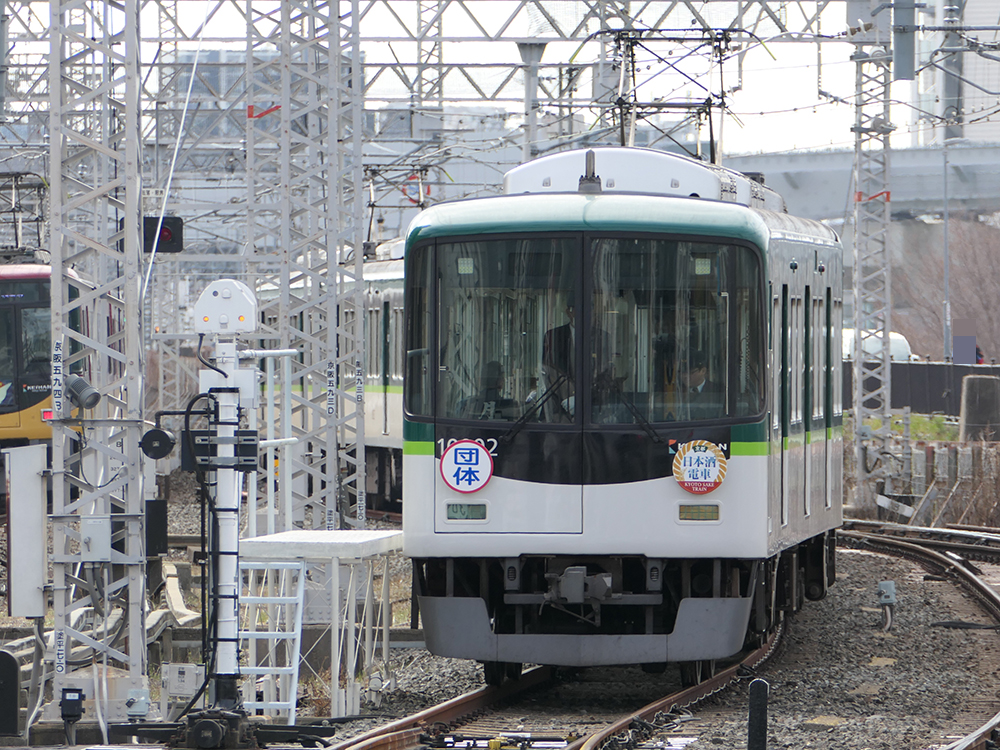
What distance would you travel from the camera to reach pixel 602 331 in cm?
922

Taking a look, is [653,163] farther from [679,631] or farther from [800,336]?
[679,631]

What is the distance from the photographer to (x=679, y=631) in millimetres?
9281

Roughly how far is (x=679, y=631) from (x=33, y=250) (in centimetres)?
1751

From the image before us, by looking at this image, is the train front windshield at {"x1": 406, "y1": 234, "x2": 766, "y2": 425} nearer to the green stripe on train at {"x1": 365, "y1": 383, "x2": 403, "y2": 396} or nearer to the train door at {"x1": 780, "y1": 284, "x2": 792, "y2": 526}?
the train door at {"x1": 780, "y1": 284, "x2": 792, "y2": 526}

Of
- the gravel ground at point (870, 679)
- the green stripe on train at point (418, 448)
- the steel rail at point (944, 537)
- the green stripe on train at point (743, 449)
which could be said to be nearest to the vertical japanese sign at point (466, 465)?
the green stripe on train at point (418, 448)

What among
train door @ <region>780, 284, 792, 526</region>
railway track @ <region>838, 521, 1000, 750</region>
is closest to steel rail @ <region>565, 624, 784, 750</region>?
train door @ <region>780, 284, 792, 526</region>

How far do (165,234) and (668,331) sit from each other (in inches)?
136

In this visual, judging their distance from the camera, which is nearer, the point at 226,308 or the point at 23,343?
the point at 226,308

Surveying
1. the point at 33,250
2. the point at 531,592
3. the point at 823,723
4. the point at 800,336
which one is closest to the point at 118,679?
the point at 531,592

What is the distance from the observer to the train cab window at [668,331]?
30.2 ft

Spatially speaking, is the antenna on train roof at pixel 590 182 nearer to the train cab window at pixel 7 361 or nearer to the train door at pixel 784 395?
the train door at pixel 784 395

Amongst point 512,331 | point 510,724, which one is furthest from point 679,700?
point 512,331

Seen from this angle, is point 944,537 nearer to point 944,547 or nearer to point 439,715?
point 944,547

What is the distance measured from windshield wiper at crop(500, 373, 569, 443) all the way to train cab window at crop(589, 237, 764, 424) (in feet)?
0.67
